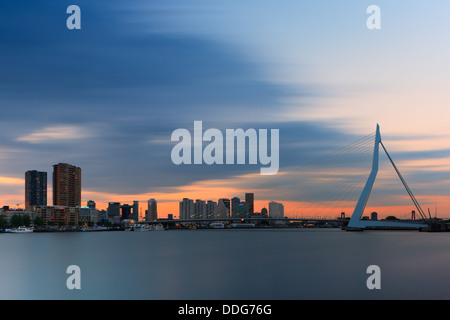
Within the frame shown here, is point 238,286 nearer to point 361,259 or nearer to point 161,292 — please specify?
point 161,292

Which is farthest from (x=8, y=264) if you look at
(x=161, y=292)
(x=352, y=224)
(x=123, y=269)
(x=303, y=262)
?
(x=352, y=224)

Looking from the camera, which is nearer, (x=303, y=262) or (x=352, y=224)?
(x=303, y=262)

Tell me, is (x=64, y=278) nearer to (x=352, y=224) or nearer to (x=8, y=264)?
(x=8, y=264)
